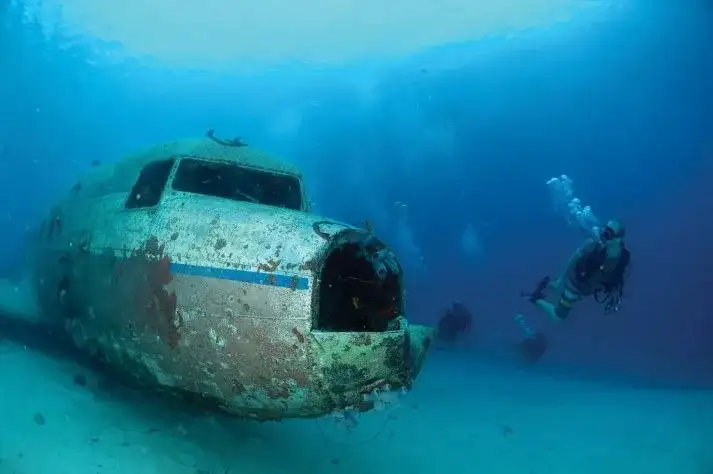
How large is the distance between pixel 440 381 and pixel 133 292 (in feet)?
33.8

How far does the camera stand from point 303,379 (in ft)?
12.0

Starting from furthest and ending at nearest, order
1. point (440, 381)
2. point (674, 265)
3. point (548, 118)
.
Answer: point (548, 118) < point (674, 265) < point (440, 381)

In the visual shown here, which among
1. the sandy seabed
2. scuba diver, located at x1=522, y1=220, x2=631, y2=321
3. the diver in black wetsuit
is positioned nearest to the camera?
the sandy seabed

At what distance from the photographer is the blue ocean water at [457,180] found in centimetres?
732

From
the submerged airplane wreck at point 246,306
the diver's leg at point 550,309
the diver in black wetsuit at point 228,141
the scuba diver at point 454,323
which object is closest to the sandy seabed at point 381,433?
the submerged airplane wreck at point 246,306

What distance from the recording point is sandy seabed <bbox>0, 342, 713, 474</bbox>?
4.94 metres

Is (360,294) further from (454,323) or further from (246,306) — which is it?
(454,323)

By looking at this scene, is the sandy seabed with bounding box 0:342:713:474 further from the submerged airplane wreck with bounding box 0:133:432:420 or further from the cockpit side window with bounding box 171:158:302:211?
the cockpit side window with bounding box 171:158:302:211

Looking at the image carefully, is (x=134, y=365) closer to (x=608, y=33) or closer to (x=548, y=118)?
(x=608, y=33)

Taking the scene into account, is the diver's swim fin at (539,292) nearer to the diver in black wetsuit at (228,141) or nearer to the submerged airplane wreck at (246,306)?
the submerged airplane wreck at (246,306)

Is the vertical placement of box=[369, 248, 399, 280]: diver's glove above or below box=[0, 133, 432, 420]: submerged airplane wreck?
above

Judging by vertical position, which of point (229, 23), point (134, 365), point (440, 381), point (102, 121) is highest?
point (229, 23)

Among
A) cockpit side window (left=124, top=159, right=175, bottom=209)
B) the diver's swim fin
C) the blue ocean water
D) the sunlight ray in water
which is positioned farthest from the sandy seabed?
the sunlight ray in water

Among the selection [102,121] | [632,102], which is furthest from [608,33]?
[102,121]
